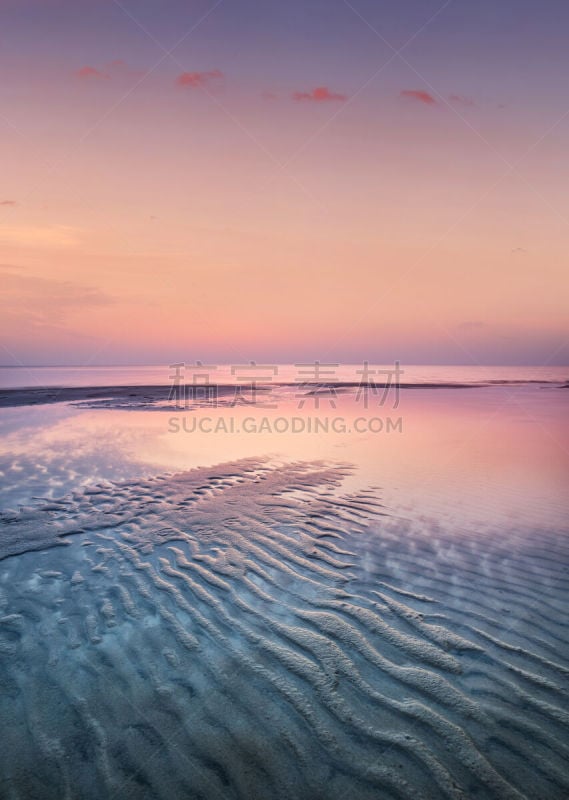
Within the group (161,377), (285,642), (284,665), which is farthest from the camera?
(161,377)

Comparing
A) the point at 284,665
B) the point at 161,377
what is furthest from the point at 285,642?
the point at 161,377

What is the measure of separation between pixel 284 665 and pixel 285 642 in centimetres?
28

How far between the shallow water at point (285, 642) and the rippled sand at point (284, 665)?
0.01 meters

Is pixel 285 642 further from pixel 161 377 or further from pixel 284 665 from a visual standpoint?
pixel 161 377

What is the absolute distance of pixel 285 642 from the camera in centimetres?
382

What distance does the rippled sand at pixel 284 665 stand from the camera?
8.65 ft

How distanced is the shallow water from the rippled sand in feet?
0.05

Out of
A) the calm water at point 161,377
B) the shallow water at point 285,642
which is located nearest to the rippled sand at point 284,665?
the shallow water at point 285,642

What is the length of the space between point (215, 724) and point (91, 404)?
26.7m

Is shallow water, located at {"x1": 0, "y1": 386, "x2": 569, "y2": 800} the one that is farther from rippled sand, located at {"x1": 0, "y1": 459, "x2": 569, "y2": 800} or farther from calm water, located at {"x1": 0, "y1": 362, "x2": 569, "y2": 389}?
calm water, located at {"x1": 0, "y1": 362, "x2": 569, "y2": 389}

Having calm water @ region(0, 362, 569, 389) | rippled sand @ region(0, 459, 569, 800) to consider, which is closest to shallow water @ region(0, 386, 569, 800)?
rippled sand @ region(0, 459, 569, 800)

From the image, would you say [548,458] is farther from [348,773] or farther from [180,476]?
[348,773]

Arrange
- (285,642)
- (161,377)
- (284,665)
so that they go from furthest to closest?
(161,377)
(285,642)
(284,665)

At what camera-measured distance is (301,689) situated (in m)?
3.29
